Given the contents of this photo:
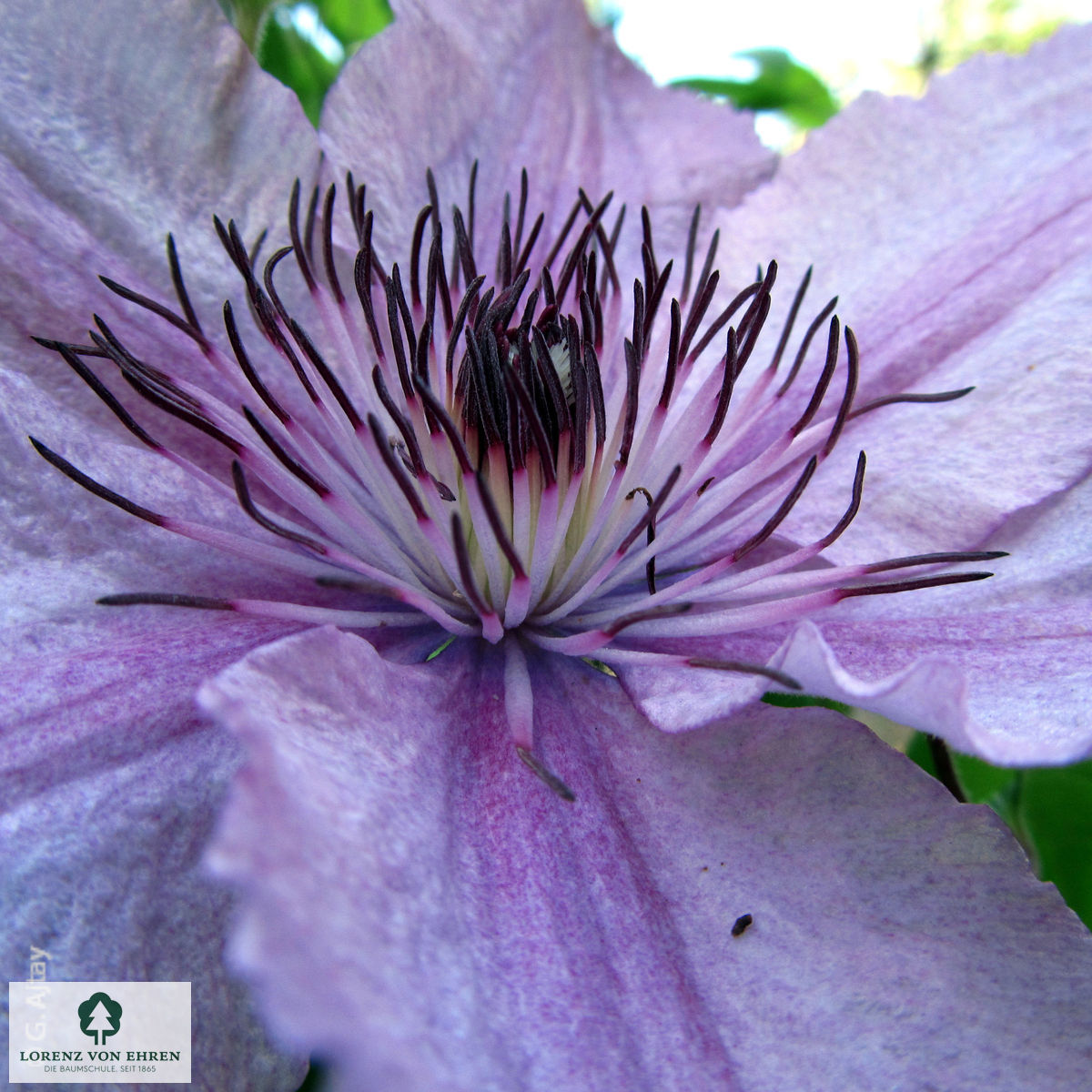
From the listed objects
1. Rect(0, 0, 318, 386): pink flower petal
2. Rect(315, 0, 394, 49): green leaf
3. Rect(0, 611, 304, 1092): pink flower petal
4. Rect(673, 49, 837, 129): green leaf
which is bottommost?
Rect(0, 611, 304, 1092): pink flower petal

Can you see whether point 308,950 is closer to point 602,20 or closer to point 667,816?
point 667,816

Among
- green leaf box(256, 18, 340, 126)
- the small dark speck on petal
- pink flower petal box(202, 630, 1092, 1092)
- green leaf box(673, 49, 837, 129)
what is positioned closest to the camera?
pink flower petal box(202, 630, 1092, 1092)

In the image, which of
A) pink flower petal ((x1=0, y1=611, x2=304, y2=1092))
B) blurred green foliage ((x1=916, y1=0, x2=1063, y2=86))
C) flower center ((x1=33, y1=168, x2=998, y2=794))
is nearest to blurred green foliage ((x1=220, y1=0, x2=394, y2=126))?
flower center ((x1=33, y1=168, x2=998, y2=794))

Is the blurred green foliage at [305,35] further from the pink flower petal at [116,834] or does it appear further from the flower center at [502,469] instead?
the pink flower petal at [116,834]

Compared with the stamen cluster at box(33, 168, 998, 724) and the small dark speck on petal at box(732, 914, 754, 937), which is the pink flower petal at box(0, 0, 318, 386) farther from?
the small dark speck on petal at box(732, 914, 754, 937)

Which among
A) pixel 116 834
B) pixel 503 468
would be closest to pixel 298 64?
pixel 503 468

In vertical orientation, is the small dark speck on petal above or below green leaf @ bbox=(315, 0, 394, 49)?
below

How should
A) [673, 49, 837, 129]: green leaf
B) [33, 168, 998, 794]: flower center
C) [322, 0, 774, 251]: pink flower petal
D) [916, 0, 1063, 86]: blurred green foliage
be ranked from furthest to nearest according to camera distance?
1. [916, 0, 1063, 86]: blurred green foliage
2. [673, 49, 837, 129]: green leaf
3. [322, 0, 774, 251]: pink flower petal
4. [33, 168, 998, 794]: flower center
